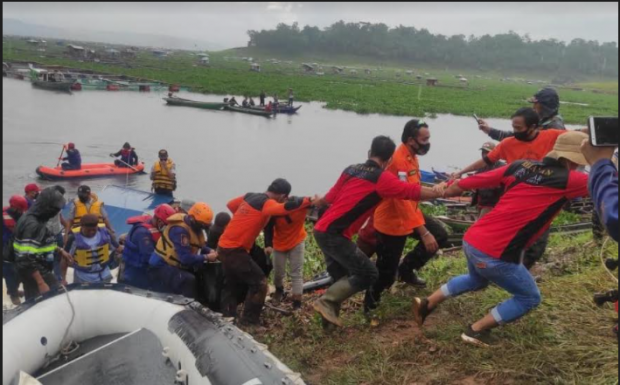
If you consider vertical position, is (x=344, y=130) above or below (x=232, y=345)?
above

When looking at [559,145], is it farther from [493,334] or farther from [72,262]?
[72,262]

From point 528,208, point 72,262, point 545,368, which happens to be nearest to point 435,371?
point 545,368

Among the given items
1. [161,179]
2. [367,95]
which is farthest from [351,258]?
[367,95]

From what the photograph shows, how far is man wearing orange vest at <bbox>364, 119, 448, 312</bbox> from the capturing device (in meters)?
4.26

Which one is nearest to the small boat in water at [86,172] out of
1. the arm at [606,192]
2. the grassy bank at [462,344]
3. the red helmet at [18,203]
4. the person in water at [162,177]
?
the person in water at [162,177]

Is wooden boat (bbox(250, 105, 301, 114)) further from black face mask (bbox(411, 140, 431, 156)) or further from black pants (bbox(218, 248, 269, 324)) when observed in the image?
black face mask (bbox(411, 140, 431, 156))

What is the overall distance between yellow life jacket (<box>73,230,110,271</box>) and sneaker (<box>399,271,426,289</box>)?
3.06 meters

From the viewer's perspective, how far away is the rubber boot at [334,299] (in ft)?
13.7

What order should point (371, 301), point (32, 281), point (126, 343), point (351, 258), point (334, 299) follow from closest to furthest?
point (126, 343) → point (351, 258) → point (334, 299) → point (371, 301) → point (32, 281)

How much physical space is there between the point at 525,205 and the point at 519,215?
0.24ft

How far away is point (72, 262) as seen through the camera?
208 inches

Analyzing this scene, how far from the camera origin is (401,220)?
14.1 ft

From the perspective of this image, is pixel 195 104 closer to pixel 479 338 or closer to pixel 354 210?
pixel 354 210

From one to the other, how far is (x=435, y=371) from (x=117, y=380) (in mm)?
2261
